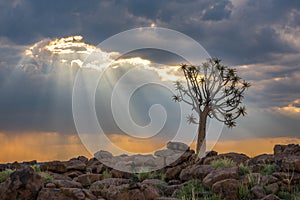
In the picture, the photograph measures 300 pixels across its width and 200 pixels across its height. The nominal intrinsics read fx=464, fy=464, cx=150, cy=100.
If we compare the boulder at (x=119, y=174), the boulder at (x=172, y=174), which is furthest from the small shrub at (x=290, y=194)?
the boulder at (x=119, y=174)

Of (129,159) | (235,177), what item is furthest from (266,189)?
(129,159)

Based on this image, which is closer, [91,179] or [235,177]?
[235,177]

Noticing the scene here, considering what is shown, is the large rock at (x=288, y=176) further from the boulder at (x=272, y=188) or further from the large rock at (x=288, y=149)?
the large rock at (x=288, y=149)

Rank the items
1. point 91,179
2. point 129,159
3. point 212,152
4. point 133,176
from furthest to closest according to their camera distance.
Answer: point 212,152
point 129,159
point 133,176
point 91,179

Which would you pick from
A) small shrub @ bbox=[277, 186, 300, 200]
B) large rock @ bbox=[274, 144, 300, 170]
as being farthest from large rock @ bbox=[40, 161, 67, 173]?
small shrub @ bbox=[277, 186, 300, 200]

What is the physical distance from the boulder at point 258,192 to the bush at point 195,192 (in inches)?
49.6

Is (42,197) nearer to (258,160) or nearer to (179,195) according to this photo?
(179,195)

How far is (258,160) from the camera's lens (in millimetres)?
23109

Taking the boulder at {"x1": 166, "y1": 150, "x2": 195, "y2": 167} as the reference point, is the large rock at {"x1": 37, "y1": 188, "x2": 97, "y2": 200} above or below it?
below

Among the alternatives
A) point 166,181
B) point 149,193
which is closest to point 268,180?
point 149,193

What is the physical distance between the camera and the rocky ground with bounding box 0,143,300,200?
570 inches

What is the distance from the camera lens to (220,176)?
1738 centimetres

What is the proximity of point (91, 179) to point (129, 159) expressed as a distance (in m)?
6.16

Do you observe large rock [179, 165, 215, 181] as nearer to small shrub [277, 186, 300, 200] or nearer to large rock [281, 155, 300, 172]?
large rock [281, 155, 300, 172]
